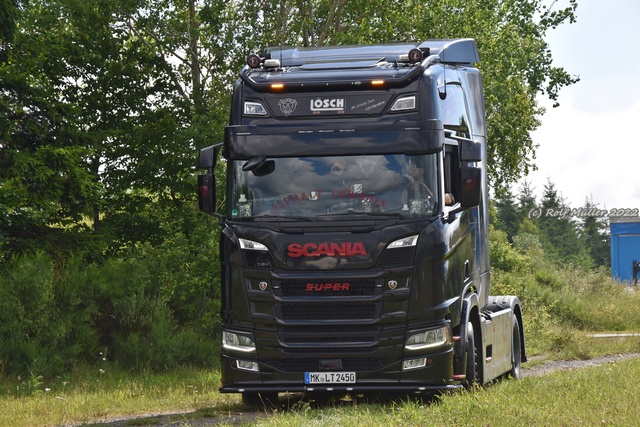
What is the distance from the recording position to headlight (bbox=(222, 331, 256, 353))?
12.1m

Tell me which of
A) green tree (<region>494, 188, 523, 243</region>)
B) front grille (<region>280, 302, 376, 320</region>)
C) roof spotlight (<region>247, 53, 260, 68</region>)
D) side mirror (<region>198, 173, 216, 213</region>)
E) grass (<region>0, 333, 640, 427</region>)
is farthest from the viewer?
green tree (<region>494, 188, 523, 243</region>)

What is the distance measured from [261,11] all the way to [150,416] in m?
22.9

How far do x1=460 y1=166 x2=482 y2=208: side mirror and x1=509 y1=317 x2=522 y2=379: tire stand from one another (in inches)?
193

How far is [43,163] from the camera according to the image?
22.5 m

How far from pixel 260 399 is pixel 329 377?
1.57 m

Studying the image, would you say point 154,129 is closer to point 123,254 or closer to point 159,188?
point 159,188

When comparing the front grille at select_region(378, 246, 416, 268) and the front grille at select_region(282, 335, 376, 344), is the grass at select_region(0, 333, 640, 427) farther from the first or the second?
the front grille at select_region(378, 246, 416, 268)

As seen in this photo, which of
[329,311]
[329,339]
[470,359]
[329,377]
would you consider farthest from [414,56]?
[329,377]

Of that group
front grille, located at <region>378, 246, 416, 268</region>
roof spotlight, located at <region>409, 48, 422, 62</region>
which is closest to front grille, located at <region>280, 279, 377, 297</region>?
front grille, located at <region>378, 246, 416, 268</region>

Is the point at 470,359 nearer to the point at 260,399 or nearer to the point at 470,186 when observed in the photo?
the point at 470,186

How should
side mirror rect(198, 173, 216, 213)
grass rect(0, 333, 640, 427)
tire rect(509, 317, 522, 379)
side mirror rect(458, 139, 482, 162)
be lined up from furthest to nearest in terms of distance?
tire rect(509, 317, 522, 379), side mirror rect(458, 139, 482, 162), side mirror rect(198, 173, 216, 213), grass rect(0, 333, 640, 427)

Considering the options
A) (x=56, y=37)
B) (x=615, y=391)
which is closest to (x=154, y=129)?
(x=56, y=37)

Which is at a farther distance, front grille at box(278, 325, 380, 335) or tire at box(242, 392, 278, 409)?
tire at box(242, 392, 278, 409)

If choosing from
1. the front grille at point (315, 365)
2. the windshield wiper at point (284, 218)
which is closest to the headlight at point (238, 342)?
the front grille at point (315, 365)
